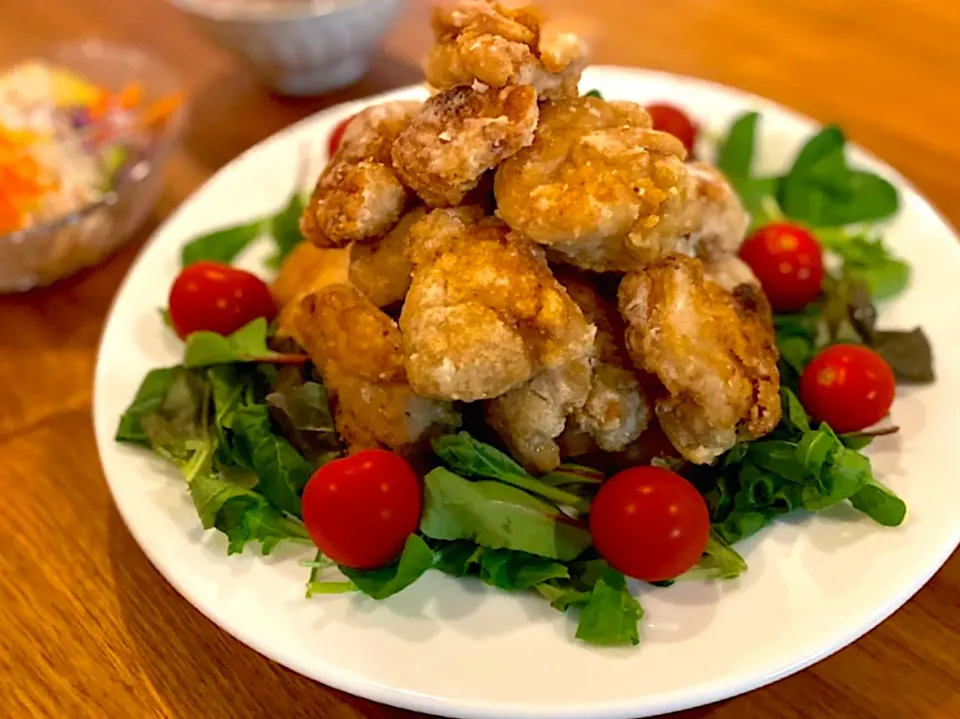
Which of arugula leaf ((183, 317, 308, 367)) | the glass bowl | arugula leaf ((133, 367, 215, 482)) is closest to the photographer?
arugula leaf ((133, 367, 215, 482))

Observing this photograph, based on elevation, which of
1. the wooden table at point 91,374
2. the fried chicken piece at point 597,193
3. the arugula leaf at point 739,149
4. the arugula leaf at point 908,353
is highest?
the fried chicken piece at point 597,193

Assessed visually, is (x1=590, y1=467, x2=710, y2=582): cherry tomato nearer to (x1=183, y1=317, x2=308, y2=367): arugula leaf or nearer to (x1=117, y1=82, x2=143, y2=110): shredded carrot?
(x1=183, y1=317, x2=308, y2=367): arugula leaf

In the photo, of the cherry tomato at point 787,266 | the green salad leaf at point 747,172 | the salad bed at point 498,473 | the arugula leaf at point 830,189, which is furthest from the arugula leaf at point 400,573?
the arugula leaf at point 830,189

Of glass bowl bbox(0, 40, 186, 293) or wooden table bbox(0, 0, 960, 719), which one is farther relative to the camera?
glass bowl bbox(0, 40, 186, 293)

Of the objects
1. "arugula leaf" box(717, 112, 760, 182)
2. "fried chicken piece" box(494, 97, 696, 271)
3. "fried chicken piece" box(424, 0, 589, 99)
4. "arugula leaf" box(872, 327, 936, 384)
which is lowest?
"arugula leaf" box(872, 327, 936, 384)

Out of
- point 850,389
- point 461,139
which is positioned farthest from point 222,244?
point 850,389

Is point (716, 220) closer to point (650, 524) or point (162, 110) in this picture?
point (650, 524)

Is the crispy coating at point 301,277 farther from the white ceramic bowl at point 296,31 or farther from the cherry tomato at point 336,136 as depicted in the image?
the white ceramic bowl at point 296,31

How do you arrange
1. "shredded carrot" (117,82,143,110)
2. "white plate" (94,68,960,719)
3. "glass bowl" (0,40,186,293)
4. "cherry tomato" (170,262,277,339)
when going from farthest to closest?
"shredded carrot" (117,82,143,110) < "glass bowl" (0,40,186,293) < "cherry tomato" (170,262,277,339) < "white plate" (94,68,960,719)

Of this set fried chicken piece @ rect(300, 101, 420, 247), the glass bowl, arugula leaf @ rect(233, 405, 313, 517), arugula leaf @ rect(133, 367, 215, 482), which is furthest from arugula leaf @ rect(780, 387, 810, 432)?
the glass bowl
